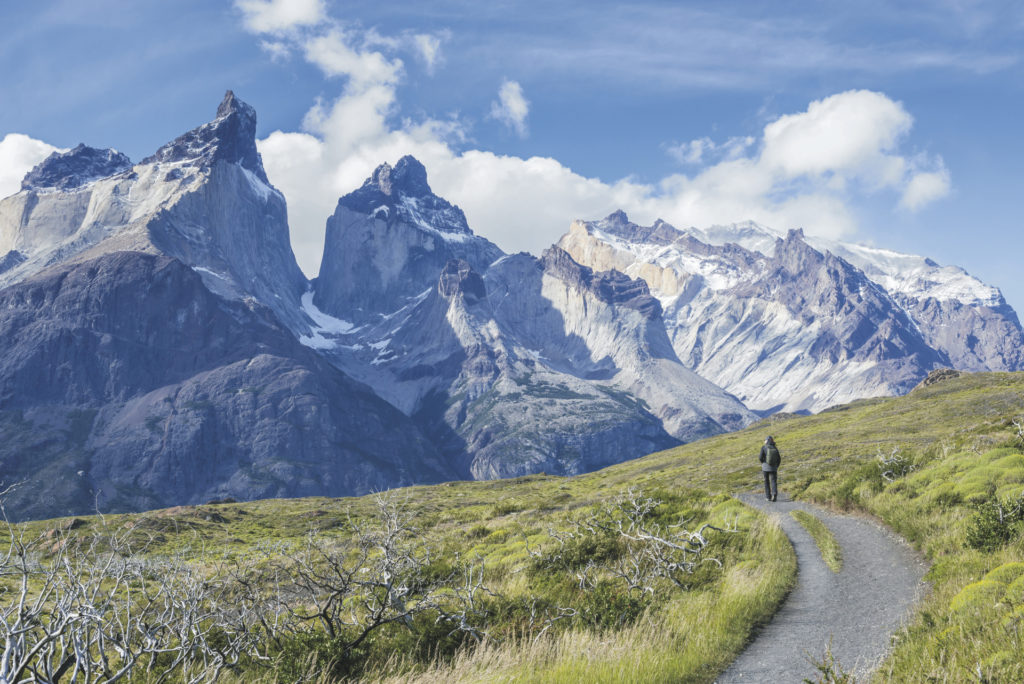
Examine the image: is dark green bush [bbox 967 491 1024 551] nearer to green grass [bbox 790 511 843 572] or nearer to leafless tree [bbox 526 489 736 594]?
green grass [bbox 790 511 843 572]

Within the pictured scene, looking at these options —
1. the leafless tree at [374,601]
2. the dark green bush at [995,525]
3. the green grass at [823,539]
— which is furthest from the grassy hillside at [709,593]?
the green grass at [823,539]

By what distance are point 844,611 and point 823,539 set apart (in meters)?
6.66

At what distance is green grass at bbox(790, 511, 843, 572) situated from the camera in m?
17.0

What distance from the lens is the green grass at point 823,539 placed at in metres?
17.0

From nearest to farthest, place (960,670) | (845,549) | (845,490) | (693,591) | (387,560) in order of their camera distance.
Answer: (960,670) → (387,560) → (693,591) → (845,549) → (845,490)

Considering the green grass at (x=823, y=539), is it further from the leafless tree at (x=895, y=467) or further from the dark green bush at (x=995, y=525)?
the leafless tree at (x=895, y=467)

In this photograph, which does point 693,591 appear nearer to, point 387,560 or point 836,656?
point 836,656

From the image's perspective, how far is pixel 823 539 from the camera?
765 inches

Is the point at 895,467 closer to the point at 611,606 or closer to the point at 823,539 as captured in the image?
the point at 823,539

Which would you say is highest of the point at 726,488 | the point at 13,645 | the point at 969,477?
the point at 13,645

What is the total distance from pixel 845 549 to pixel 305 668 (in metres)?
14.8

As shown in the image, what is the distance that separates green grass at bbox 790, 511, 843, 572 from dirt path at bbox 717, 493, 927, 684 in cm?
19

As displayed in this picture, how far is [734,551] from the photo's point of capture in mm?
18578

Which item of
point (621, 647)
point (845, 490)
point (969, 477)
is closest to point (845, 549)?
point (969, 477)
